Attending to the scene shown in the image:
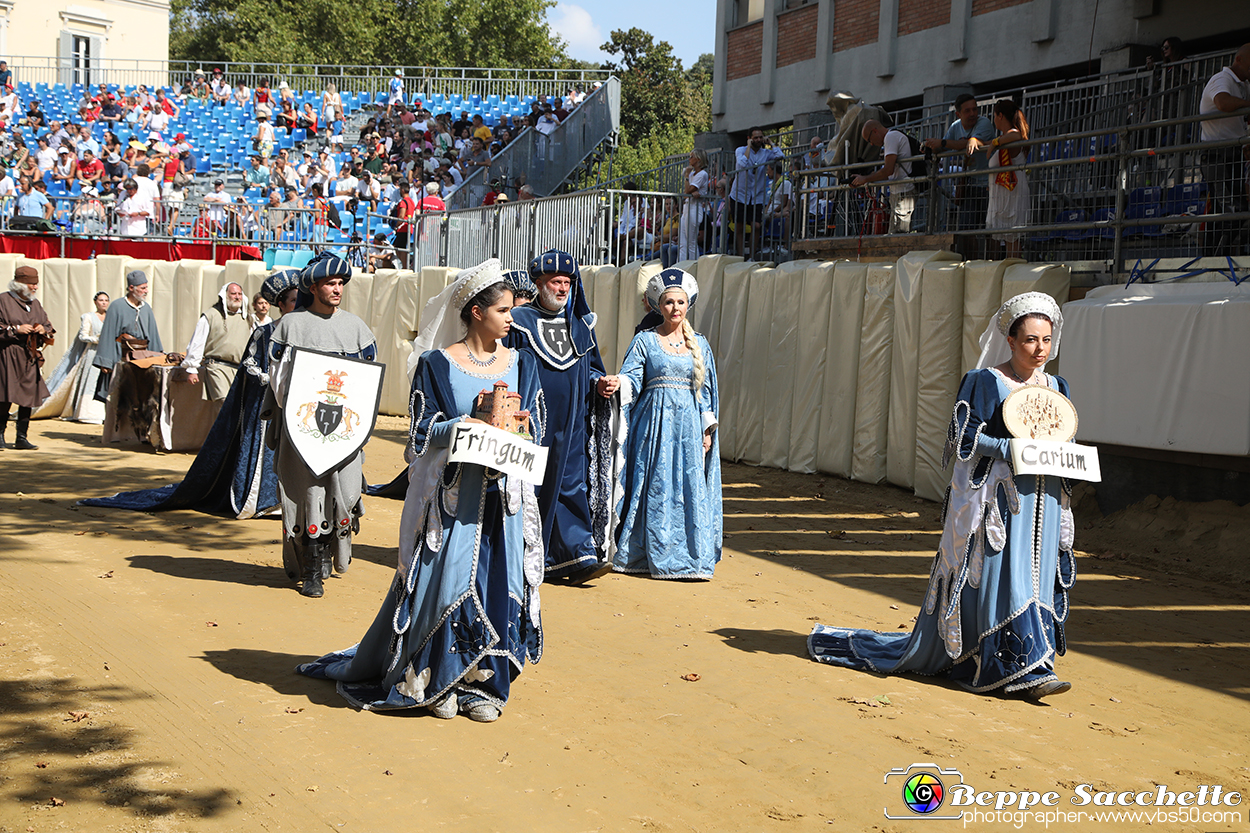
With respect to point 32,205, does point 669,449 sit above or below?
below

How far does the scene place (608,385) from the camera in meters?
7.97

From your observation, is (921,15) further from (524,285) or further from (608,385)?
(608,385)

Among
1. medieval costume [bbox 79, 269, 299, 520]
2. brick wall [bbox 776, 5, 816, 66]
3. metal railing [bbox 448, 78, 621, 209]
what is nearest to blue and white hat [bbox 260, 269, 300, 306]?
medieval costume [bbox 79, 269, 299, 520]

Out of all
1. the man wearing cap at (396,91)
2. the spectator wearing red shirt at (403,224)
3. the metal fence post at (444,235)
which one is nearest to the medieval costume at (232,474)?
the metal fence post at (444,235)

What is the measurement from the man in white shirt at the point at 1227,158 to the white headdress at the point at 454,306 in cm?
639

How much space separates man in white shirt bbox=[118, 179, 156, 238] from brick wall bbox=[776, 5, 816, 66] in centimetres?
1265

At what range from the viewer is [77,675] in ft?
17.5

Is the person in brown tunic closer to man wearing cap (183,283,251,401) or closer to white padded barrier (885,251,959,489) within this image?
man wearing cap (183,283,251,401)

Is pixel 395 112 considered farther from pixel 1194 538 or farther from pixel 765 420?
pixel 1194 538

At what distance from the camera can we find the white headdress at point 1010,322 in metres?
5.65

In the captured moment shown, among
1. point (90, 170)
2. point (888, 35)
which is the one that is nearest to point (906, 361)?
point (888, 35)

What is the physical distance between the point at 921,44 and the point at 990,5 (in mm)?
1571

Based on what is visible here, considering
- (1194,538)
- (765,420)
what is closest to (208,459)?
(765,420)

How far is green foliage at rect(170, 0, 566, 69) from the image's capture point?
2119 inches
